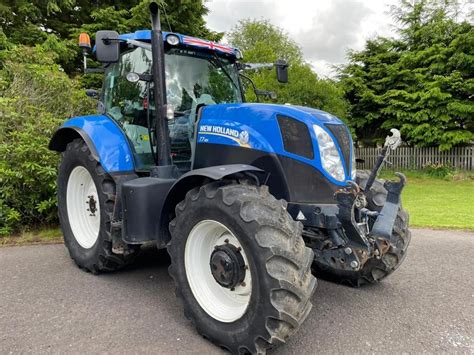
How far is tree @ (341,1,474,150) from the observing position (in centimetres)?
1504

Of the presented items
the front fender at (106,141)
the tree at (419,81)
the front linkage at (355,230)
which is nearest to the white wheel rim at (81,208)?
the front fender at (106,141)

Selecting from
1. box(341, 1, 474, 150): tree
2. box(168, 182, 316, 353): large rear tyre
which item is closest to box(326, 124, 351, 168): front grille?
box(168, 182, 316, 353): large rear tyre

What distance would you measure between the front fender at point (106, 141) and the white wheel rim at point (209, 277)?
4.52ft

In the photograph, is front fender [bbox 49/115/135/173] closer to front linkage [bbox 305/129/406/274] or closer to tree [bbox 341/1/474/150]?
front linkage [bbox 305/129/406/274]

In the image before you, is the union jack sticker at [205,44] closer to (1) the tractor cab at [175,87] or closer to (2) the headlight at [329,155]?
(1) the tractor cab at [175,87]

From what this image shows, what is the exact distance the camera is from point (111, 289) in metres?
3.90

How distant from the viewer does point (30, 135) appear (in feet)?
20.2

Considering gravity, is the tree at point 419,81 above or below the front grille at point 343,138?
above

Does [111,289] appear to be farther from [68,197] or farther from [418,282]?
[418,282]

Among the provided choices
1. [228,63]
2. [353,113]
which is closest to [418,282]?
[228,63]

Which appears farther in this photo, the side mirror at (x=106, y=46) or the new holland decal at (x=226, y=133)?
the side mirror at (x=106, y=46)

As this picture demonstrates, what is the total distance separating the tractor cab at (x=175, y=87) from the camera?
155 inches

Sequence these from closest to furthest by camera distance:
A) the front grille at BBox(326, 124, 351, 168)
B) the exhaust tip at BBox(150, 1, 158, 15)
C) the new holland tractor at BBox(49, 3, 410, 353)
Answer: the new holland tractor at BBox(49, 3, 410, 353), the front grille at BBox(326, 124, 351, 168), the exhaust tip at BBox(150, 1, 158, 15)

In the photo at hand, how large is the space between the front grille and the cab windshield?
1325 millimetres
